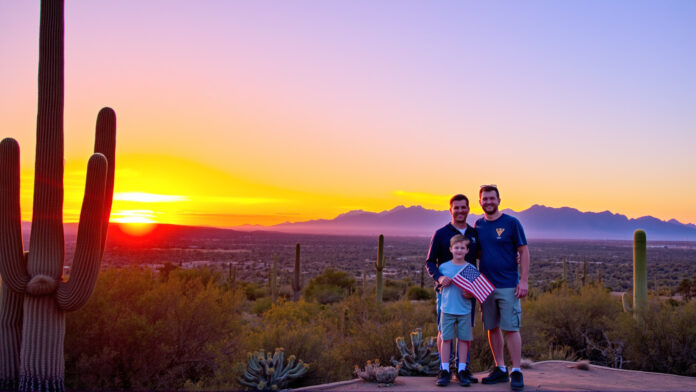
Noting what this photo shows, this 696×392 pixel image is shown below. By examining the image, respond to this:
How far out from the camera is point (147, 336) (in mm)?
9125

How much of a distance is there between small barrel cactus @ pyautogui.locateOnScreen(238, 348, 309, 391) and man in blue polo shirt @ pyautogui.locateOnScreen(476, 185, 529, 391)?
2.72 m

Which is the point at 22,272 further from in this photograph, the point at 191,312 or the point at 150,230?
the point at 150,230

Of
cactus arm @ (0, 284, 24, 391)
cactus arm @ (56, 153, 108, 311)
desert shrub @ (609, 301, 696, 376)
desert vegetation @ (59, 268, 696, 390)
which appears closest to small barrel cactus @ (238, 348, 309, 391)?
desert vegetation @ (59, 268, 696, 390)


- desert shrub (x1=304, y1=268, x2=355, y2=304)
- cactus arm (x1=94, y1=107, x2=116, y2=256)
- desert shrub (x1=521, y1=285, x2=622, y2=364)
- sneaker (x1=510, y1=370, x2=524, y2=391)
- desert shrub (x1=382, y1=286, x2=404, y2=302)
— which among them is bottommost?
desert shrub (x1=382, y1=286, x2=404, y2=302)

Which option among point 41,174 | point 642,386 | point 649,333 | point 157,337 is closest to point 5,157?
point 41,174

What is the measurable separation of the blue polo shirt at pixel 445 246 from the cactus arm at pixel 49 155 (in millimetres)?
5354

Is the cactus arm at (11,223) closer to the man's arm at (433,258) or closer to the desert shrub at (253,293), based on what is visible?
the man's arm at (433,258)

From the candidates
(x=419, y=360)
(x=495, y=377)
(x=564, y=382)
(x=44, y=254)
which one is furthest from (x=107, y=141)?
(x=564, y=382)

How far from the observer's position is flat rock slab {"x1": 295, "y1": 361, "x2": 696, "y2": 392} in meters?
7.60

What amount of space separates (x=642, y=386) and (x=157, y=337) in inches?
298

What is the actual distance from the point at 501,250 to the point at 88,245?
5.80m

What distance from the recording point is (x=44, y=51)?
857 centimetres

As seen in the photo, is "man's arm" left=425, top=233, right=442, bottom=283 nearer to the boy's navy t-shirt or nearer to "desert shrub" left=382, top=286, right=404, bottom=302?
the boy's navy t-shirt

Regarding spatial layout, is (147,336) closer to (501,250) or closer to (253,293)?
(501,250)
